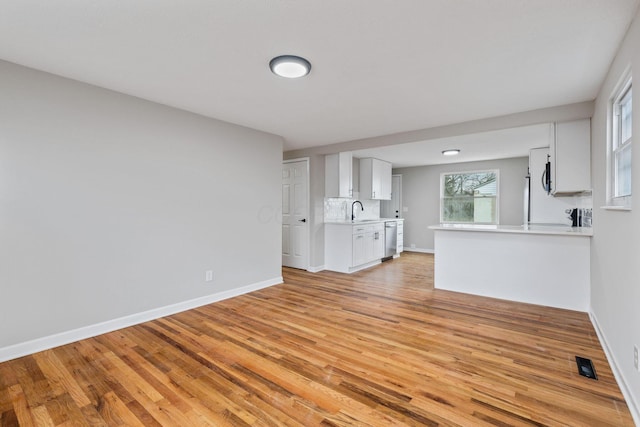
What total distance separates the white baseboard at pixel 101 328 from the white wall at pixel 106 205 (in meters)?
0.05

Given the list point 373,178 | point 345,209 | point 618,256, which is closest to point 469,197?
point 373,178

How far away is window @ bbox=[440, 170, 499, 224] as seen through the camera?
6980 mm

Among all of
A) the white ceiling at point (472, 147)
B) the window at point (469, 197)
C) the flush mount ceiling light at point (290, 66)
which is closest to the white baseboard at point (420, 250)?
the window at point (469, 197)

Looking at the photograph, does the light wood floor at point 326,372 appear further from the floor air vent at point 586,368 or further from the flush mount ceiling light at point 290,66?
the flush mount ceiling light at point 290,66

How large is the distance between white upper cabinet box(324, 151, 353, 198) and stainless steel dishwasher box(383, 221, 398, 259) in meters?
1.41

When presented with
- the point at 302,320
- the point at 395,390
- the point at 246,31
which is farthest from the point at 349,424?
the point at 246,31

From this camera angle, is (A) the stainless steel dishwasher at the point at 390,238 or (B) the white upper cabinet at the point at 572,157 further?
(A) the stainless steel dishwasher at the point at 390,238

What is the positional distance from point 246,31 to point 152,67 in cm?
105

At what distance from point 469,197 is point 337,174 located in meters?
3.73

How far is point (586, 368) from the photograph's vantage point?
87.8 inches

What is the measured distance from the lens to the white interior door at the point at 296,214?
5677mm

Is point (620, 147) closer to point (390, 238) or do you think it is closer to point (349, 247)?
point (349, 247)

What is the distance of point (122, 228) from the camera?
3.05 metres

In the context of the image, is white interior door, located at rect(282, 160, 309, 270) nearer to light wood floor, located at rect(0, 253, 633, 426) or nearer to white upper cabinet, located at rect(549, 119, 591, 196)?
light wood floor, located at rect(0, 253, 633, 426)
